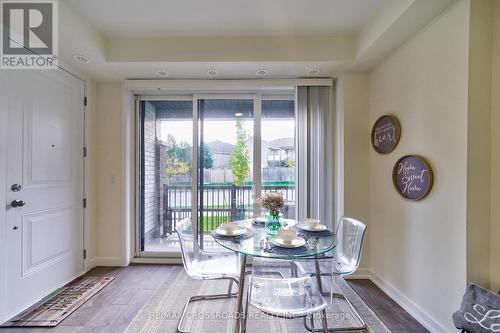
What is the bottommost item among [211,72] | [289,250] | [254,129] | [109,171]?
[289,250]

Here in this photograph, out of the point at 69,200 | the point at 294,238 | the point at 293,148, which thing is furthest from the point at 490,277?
the point at 69,200

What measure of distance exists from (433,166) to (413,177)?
19 centimetres

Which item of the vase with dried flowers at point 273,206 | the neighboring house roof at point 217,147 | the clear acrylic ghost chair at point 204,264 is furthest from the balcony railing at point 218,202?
the vase with dried flowers at point 273,206

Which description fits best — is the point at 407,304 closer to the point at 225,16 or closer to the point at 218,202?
the point at 218,202

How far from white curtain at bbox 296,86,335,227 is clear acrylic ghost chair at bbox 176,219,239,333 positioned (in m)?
1.16

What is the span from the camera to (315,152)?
9.58 ft

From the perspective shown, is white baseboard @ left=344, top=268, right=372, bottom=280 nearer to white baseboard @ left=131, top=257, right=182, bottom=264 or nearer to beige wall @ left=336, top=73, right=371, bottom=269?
beige wall @ left=336, top=73, right=371, bottom=269

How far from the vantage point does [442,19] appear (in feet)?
5.78

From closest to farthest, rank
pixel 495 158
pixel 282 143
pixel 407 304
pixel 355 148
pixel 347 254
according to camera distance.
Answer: pixel 495 158 < pixel 407 304 < pixel 347 254 < pixel 355 148 < pixel 282 143

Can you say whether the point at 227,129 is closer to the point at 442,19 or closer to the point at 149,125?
the point at 149,125

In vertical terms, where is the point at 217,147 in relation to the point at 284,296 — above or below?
above

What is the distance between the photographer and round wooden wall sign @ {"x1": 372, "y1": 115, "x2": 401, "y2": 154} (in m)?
2.28

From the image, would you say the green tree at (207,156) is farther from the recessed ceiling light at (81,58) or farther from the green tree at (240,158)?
the recessed ceiling light at (81,58)

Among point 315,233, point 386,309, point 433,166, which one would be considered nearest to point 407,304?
point 386,309
